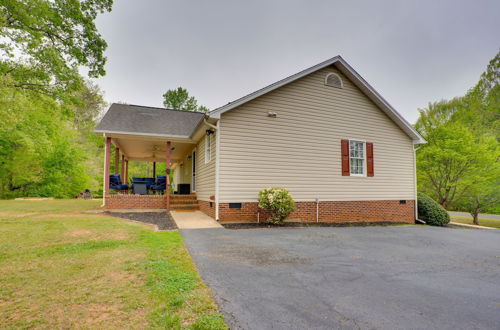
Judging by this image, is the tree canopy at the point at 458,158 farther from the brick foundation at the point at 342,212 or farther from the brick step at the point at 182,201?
the brick step at the point at 182,201

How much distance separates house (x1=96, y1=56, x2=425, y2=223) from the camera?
8.09 m

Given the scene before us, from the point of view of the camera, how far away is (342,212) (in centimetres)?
948

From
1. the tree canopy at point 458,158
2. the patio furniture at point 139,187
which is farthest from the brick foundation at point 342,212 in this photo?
the tree canopy at point 458,158

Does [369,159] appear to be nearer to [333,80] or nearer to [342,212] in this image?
[342,212]

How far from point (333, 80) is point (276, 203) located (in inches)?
223

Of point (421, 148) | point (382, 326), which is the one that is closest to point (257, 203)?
point (382, 326)

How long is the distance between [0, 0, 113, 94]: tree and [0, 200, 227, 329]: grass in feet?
24.0

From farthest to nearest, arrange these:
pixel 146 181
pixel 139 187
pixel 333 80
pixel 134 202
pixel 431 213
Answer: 1. pixel 146 181
2. pixel 139 187
3. pixel 431 213
4. pixel 134 202
5. pixel 333 80

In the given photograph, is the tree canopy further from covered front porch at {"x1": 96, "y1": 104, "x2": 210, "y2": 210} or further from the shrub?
covered front porch at {"x1": 96, "y1": 104, "x2": 210, "y2": 210}

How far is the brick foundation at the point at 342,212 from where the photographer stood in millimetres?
7988

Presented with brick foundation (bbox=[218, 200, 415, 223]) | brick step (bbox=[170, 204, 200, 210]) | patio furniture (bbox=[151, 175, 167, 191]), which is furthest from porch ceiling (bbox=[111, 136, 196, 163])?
brick foundation (bbox=[218, 200, 415, 223])

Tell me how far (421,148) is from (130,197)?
18.0 m

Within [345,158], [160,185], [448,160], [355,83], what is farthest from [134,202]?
[448,160]

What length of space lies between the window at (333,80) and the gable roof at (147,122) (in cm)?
518
